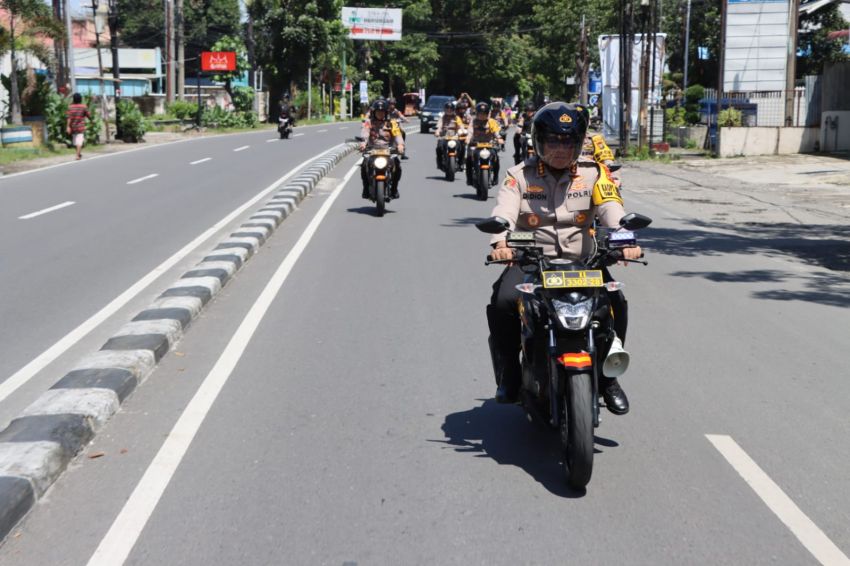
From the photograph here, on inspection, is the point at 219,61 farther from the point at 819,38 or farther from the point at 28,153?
the point at 819,38

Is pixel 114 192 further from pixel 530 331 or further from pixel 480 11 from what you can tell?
pixel 480 11

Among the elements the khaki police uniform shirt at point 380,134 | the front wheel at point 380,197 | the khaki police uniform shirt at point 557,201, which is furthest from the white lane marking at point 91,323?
the khaki police uniform shirt at point 557,201

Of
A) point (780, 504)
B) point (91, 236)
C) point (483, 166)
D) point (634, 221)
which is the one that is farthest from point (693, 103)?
point (780, 504)

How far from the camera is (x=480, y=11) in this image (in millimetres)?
90062

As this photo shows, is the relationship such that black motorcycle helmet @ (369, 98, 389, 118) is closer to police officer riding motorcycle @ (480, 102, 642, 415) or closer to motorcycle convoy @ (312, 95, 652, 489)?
police officer riding motorcycle @ (480, 102, 642, 415)

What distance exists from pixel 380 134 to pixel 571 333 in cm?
1226

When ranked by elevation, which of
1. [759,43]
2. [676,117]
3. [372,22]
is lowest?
[676,117]

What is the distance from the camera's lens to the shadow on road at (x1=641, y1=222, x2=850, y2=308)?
34.2 feet

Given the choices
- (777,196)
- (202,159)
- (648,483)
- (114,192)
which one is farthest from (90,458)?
(202,159)

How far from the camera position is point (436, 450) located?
546 centimetres

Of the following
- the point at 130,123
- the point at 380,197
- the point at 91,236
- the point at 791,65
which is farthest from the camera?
the point at 130,123

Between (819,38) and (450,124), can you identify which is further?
(819,38)

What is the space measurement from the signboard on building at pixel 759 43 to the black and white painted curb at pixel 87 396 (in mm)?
29511

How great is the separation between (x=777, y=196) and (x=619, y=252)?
55.8 feet
